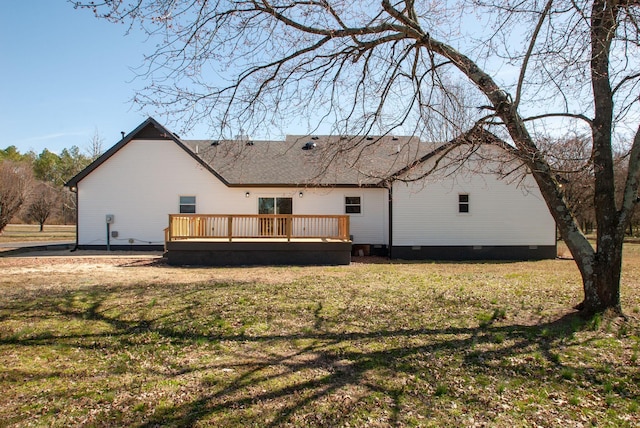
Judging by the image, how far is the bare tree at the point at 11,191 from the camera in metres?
27.6

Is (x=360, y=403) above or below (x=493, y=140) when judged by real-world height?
below

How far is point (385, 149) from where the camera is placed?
19.6 metres

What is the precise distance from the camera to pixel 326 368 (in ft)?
15.4

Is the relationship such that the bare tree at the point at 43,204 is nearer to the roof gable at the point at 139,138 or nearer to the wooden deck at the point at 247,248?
the roof gable at the point at 139,138

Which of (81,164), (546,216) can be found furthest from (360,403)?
(81,164)

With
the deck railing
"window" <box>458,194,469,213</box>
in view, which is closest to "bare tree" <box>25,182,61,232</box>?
the deck railing

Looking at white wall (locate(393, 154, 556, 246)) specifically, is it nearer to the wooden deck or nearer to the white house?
the white house

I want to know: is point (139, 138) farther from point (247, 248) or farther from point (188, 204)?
point (247, 248)

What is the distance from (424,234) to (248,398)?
44.1ft

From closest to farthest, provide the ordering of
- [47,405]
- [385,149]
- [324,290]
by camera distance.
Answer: [47,405] < [324,290] < [385,149]

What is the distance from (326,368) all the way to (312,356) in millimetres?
402

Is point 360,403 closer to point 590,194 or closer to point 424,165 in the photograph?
point 424,165

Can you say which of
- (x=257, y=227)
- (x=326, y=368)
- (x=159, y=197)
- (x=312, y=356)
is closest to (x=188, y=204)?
(x=159, y=197)

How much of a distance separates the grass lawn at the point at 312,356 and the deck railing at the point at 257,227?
4.75 metres
